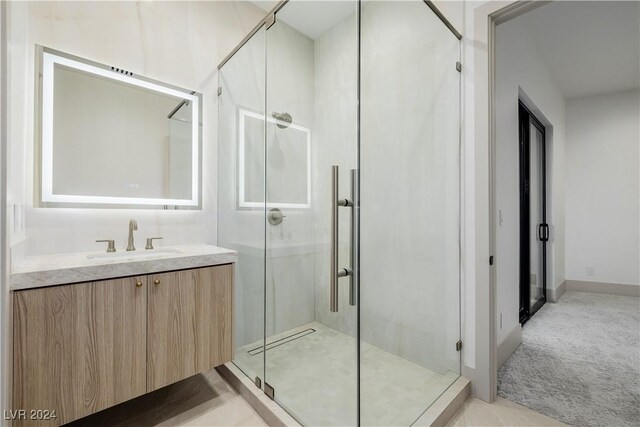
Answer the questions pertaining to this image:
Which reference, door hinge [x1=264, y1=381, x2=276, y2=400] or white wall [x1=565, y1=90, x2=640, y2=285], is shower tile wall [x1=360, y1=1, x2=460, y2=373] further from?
white wall [x1=565, y1=90, x2=640, y2=285]

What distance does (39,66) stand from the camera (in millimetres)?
1430

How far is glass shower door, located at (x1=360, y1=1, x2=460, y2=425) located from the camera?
51.3 inches

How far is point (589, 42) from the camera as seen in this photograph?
2.77 m

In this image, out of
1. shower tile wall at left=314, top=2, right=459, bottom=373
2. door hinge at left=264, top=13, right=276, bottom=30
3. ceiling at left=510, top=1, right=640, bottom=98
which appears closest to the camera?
shower tile wall at left=314, top=2, right=459, bottom=373

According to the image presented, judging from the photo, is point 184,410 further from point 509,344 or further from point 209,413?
point 509,344

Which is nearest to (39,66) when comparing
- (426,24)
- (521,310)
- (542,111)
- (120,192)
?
(120,192)

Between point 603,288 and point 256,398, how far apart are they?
4962mm

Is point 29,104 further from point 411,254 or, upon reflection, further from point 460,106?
point 460,106

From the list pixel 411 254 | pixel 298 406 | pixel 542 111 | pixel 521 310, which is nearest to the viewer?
pixel 298 406

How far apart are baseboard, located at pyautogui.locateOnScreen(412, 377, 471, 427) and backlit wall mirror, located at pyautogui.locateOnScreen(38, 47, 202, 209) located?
1902mm

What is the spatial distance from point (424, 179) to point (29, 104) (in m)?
2.16

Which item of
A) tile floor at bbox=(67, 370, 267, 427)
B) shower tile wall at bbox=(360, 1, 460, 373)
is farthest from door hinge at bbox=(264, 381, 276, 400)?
shower tile wall at bbox=(360, 1, 460, 373)

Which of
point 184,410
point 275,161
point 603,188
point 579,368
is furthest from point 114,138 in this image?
point 603,188

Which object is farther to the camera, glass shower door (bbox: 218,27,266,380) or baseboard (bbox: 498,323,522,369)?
baseboard (bbox: 498,323,522,369)
